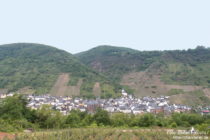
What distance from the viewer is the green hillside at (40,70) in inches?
2297

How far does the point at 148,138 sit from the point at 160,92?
146 ft

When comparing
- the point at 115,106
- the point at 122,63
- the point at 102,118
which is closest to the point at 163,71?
the point at 122,63

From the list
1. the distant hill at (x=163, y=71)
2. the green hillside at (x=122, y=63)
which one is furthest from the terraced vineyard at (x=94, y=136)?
the green hillside at (x=122, y=63)

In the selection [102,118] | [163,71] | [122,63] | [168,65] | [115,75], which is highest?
[122,63]

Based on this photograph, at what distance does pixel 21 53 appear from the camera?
91875mm

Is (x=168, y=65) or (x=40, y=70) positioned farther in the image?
(x=168, y=65)

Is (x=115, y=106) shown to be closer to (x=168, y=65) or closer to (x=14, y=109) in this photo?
(x=14, y=109)

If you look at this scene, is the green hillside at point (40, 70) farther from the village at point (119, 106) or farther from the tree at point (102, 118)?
the tree at point (102, 118)

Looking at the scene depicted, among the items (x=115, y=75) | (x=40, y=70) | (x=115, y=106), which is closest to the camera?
(x=115, y=106)

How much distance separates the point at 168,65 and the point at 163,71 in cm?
501

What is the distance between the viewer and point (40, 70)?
70.3 meters

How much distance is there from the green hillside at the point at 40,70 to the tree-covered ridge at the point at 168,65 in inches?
556

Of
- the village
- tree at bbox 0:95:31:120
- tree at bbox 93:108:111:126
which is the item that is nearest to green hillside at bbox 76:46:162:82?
the village

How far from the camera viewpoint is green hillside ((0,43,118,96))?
2297 inches
